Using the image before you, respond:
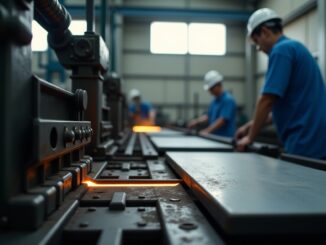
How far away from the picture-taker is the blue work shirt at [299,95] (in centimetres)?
179

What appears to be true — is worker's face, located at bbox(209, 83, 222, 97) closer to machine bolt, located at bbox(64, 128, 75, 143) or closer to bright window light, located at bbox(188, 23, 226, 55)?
machine bolt, located at bbox(64, 128, 75, 143)

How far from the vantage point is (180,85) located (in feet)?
28.9

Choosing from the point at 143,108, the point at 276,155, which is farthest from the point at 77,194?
the point at 143,108

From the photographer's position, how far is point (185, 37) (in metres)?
8.63

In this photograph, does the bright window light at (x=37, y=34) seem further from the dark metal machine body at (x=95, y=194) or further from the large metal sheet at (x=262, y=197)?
the large metal sheet at (x=262, y=197)

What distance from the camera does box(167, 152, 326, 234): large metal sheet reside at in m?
0.47

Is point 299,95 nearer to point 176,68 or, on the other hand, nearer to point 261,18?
point 261,18

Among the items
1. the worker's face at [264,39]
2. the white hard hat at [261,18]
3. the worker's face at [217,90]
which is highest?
the white hard hat at [261,18]

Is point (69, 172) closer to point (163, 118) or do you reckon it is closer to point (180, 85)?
point (163, 118)

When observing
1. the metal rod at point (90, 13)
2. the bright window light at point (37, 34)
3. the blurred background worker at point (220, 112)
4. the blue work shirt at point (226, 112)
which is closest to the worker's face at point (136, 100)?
the blurred background worker at point (220, 112)

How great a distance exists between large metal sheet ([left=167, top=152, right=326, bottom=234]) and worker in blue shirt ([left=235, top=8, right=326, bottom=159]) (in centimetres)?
94

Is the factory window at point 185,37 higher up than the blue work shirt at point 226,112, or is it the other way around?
the factory window at point 185,37

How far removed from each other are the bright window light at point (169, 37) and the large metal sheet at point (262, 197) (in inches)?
313

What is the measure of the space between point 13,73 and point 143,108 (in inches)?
254
